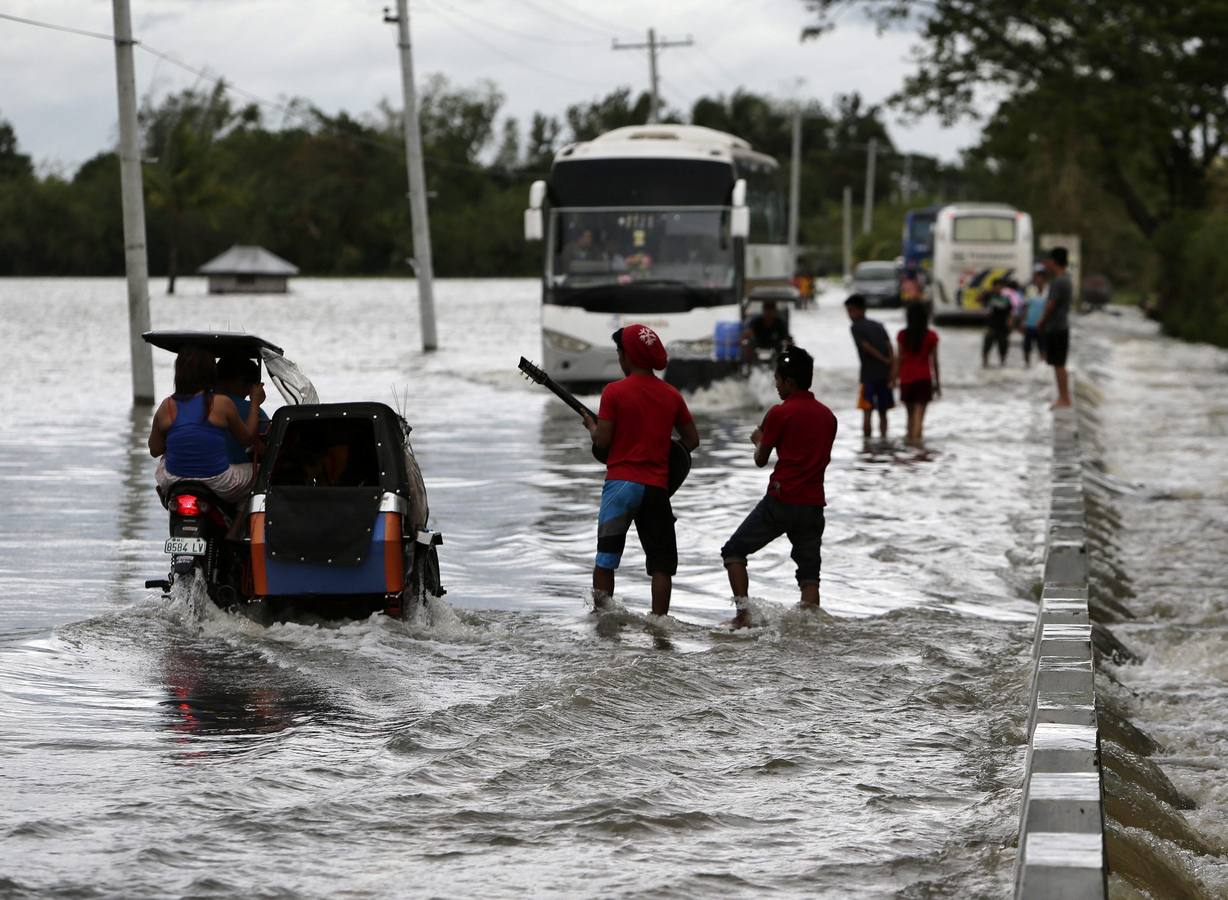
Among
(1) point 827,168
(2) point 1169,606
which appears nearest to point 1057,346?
(2) point 1169,606

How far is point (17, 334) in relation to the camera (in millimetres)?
46375

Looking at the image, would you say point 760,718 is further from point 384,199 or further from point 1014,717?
point 384,199

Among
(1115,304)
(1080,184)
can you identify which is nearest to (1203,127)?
(1080,184)

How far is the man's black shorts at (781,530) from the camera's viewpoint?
10.4 metres

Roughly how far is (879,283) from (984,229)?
1228cm

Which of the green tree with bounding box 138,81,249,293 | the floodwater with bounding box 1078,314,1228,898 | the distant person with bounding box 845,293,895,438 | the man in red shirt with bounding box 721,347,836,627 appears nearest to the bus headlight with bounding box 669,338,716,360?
the floodwater with bounding box 1078,314,1228,898

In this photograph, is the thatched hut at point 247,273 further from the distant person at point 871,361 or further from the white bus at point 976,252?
A: the distant person at point 871,361

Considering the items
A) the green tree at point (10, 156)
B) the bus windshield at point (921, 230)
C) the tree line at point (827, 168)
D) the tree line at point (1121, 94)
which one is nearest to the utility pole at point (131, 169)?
the tree line at point (827, 168)

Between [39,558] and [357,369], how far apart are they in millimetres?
20632

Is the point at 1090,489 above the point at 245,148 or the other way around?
the other way around

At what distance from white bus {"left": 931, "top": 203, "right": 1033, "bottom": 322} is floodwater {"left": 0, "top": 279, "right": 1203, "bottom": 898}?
36352 millimetres

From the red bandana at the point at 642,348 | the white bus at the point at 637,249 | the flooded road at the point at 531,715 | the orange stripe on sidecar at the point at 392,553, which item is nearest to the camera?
the flooded road at the point at 531,715

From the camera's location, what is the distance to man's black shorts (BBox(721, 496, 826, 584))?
10359 millimetres

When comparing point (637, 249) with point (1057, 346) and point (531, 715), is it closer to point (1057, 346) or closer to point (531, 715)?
point (1057, 346)
